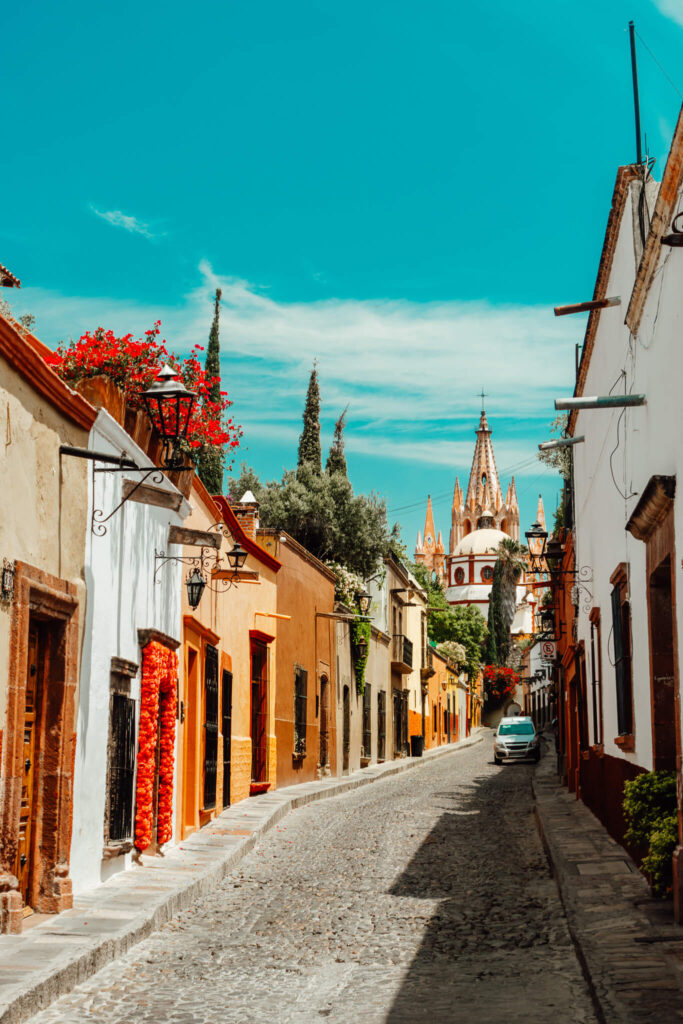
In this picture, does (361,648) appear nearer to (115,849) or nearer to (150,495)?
(150,495)

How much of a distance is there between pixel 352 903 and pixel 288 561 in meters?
14.1

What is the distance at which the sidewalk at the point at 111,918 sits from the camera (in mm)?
5879

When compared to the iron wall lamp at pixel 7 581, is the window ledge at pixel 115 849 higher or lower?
lower

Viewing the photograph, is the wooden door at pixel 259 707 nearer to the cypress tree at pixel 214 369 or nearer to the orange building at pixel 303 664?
the orange building at pixel 303 664

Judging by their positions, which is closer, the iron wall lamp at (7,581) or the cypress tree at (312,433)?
the iron wall lamp at (7,581)

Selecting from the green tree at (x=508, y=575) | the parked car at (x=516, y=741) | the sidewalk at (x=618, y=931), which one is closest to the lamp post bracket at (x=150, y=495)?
the sidewalk at (x=618, y=931)

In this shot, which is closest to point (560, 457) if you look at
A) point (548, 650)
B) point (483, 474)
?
point (548, 650)

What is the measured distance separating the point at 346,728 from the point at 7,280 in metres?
22.6

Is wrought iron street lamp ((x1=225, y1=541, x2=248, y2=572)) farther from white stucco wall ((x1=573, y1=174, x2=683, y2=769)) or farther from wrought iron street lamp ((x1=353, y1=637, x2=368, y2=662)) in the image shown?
wrought iron street lamp ((x1=353, y1=637, x2=368, y2=662))

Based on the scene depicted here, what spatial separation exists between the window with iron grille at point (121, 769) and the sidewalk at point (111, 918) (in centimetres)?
45

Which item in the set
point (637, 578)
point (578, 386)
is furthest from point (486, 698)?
point (637, 578)

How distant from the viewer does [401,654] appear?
133 ft

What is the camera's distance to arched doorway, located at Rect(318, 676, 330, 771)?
26797 mm

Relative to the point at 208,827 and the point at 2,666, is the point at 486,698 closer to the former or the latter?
A: the point at 208,827
